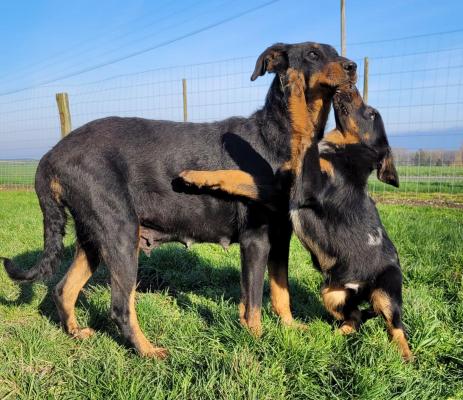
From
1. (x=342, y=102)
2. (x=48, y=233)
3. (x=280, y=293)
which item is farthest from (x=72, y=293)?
(x=342, y=102)

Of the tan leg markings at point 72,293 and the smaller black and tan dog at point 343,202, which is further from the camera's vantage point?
the tan leg markings at point 72,293

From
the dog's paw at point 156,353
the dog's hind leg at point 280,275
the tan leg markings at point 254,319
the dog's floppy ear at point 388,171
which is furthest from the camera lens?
the dog's floppy ear at point 388,171

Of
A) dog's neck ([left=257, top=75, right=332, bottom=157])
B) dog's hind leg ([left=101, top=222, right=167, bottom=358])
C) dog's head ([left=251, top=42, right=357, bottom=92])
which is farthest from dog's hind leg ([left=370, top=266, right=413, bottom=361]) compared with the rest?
dog's hind leg ([left=101, top=222, right=167, bottom=358])

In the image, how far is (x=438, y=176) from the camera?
1151cm

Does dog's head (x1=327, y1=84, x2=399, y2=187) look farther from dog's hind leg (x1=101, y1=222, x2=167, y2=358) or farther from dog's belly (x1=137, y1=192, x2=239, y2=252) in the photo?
dog's hind leg (x1=101, y1=222, x2=167, y2=358)

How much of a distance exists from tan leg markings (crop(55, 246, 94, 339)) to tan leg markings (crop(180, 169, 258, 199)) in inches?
48.8

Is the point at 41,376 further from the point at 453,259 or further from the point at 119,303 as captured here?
the point at 453,259

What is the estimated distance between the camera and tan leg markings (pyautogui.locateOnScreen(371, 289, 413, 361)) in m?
3.03

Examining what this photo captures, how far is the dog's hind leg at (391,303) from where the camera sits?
10.3 feet

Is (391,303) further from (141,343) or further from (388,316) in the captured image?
(141,343)

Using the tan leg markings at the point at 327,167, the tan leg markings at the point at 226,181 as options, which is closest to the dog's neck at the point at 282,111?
Result: the tan leg markings at the point at 327,167

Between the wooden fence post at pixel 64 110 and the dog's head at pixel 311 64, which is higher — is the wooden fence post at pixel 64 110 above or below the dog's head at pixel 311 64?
below

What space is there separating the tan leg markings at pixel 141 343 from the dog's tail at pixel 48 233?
785 millimetres

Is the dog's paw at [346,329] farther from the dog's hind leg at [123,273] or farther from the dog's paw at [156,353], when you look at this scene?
the dog's hind leg at [123,273]
